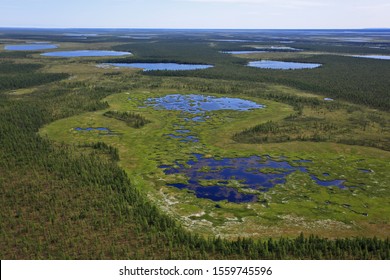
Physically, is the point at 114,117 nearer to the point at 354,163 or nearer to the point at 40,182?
the point at 40,182

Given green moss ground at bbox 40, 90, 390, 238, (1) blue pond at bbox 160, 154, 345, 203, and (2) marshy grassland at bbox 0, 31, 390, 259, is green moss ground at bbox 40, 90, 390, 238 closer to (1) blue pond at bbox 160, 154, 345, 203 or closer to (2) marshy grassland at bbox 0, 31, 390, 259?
(2) marshy grassland at bbox 0, 31, 390, 259

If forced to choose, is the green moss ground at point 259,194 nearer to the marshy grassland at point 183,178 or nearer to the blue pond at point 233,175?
the marshy grassland at point 183,178

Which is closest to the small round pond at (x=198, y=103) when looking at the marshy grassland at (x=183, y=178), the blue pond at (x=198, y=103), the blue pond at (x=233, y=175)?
the blue pond at (x=198, y=103)

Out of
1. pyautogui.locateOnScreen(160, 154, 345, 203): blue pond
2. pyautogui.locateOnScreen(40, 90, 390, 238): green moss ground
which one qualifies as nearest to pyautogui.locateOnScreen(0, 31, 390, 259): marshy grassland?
pyautogui.locateOnScreen(40, 90, 390, 238): green moss ground

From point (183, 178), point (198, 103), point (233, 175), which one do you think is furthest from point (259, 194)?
point (198, 103)

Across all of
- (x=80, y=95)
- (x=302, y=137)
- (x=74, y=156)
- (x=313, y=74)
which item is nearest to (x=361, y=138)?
(x=302, y=137)

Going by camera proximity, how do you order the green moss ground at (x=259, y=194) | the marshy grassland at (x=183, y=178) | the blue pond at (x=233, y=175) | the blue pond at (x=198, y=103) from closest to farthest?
the marshy grassland at (x=183, y=178) < the green moss ground at (x=259, y=194) < the blue pond at (x=233, y=175) < the blue pond at (x=198, y=103)

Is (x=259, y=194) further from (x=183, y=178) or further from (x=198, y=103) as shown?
(x=198, y=103)
